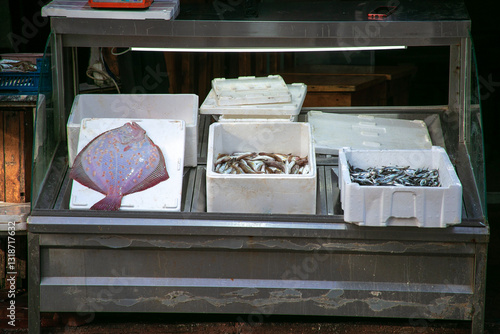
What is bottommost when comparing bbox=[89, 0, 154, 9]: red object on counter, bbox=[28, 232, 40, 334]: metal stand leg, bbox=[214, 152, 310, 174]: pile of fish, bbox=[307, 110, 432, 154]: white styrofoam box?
bbox=[28, 232, 40, 334]: metal stand leg

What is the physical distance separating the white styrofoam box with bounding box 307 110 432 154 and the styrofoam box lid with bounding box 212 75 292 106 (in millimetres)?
308

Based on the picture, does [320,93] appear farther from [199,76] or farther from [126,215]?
[126,215]

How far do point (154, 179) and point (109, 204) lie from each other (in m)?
0.30

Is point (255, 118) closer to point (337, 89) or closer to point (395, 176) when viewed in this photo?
point (395, 176)

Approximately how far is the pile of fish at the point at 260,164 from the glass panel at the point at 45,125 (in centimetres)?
103

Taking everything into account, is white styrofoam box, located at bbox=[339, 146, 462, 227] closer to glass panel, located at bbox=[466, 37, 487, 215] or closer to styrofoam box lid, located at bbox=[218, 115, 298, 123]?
glass panel, located at bbox=[466, 37, 487, 215]

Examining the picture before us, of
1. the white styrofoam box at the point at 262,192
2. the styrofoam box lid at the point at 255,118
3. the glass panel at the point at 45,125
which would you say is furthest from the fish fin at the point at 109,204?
the styrofoam box lid at the point at 255,118

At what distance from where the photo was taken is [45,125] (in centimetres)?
371

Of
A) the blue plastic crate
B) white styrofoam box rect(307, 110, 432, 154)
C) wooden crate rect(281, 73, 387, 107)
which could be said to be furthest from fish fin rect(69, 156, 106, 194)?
wooden crate rect(281, 73, 387, 107)

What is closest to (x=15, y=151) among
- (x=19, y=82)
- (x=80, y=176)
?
(x=19, y=82)

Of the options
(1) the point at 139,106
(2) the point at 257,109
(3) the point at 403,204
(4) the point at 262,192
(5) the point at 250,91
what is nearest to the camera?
(3) the point at 403,204

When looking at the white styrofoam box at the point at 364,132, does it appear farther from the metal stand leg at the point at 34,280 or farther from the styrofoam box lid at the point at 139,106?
the metal stand leg at the point at 34,280

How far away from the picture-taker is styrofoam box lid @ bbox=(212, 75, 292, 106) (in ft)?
13.2

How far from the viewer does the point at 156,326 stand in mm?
3699
